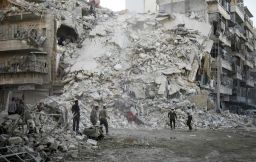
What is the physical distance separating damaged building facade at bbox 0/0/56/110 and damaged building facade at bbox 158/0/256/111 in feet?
45.5

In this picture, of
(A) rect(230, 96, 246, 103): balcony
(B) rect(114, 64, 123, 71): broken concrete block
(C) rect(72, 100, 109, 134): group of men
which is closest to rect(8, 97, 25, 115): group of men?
(C) rect(72, 100, 109, 134): group of men

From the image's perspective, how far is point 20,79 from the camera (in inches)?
1027

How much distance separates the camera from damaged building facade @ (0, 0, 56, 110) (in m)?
26.0

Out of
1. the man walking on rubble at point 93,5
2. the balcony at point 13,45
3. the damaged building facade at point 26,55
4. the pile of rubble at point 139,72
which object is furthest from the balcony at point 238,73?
the balcony at point 13,45

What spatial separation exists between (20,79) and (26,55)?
1.83 metres

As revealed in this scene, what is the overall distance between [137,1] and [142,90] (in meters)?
25.2

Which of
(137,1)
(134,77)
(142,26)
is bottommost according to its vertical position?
(134,77)

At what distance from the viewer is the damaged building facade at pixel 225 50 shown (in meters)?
36.0

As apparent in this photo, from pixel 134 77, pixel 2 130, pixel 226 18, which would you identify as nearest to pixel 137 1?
pixel 226 18

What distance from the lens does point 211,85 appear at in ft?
115

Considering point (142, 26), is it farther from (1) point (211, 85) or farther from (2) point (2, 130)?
(2) point (2, 130)

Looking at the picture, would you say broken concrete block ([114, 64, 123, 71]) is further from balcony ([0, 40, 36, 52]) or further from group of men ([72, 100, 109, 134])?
group of men ([72, 100, 109, 134])

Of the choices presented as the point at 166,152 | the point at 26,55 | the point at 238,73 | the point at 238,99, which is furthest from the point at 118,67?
the point at 238,99

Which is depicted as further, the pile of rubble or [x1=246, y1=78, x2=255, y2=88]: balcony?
[x1=246, y1=78, x2=255, y2=88]: balcony
